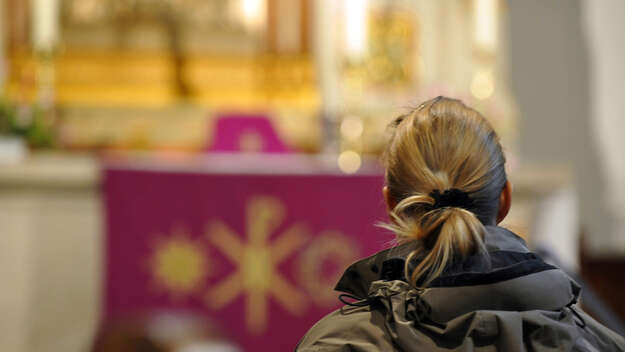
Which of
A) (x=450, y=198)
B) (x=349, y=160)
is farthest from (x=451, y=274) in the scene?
(x=349, y=160)

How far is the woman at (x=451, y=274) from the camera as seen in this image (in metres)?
1.36

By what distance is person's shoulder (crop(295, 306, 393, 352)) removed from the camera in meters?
1.35

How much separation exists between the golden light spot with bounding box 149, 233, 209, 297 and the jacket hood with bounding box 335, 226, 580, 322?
162cm

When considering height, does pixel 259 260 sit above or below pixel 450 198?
below

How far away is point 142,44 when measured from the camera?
6.14m

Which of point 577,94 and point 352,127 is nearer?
point 352,127

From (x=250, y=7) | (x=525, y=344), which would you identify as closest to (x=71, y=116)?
(x=250, y=7)

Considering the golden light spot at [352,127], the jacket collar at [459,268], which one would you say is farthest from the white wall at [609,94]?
the jacket collar at [459,268]

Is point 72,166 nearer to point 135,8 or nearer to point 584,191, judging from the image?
point 135,8

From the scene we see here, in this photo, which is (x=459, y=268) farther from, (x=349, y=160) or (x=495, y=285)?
(x=349, y=160)

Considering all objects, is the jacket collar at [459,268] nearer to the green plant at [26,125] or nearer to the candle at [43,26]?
the green plant at [26,125]

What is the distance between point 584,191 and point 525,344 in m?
5.43

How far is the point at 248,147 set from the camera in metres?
4.54

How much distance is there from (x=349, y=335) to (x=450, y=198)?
255mm
